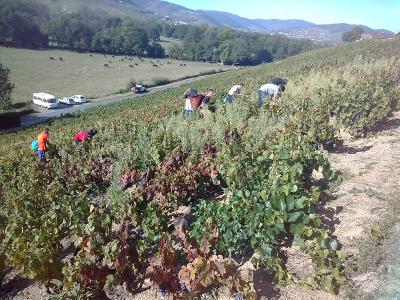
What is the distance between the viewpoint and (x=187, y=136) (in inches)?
308

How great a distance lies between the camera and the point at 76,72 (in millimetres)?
65438

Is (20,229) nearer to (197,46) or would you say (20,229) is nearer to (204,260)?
(204,260)

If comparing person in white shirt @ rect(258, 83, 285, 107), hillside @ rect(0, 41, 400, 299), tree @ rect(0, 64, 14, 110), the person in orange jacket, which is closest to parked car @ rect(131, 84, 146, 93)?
tree @ rect(0, 64, 14, 110)

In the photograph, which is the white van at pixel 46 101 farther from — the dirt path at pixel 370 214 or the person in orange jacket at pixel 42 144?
the dirt path at pixel 370 214

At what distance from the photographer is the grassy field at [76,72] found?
54.1m

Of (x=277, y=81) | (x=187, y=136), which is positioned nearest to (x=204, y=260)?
(x=187, y=136)

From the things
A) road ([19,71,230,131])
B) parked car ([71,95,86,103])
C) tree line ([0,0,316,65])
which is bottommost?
road ([19,71,230,131])

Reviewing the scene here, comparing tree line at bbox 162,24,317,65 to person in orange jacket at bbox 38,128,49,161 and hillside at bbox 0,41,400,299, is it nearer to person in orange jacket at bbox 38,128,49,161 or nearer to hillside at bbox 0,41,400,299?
person in orange jacket at bbox 38,128,49,161

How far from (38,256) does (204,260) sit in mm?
2105

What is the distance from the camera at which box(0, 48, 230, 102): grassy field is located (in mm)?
54141

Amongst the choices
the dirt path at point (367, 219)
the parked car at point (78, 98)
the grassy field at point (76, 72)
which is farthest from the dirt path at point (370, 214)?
the grassy field at point (76, 72)

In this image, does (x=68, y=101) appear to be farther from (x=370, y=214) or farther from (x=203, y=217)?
(x=370, y=214)

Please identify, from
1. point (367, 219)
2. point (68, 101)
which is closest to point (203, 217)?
point (367, 219)

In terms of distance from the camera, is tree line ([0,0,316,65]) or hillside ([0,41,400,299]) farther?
tree line ([0,0,316,65])
